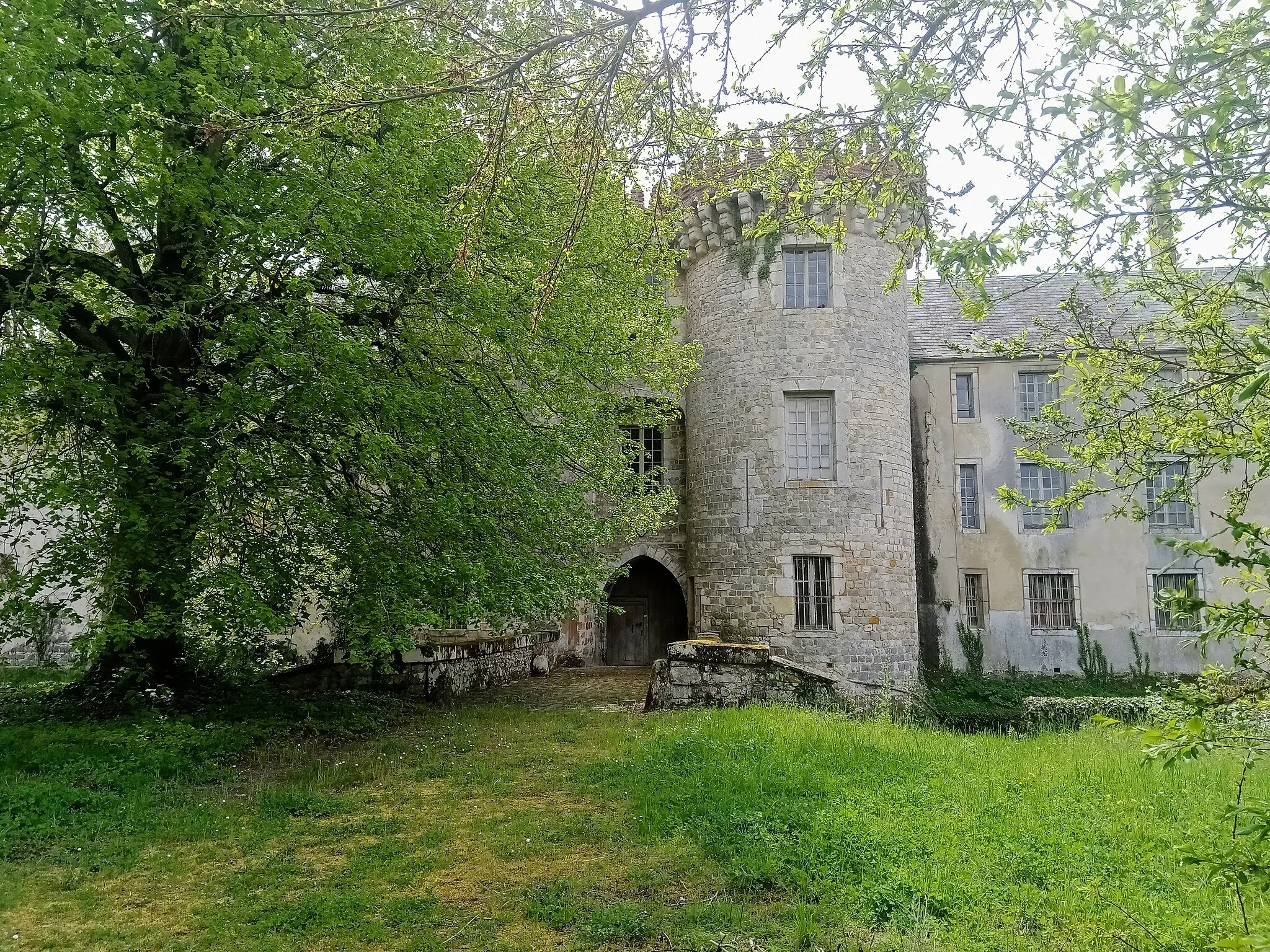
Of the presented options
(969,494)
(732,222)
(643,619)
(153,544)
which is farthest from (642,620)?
(153,544)

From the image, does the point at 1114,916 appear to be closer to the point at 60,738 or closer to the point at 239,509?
the point at 239,509

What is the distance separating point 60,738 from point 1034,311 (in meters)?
20.2

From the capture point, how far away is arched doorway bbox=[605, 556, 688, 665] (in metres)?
19.1

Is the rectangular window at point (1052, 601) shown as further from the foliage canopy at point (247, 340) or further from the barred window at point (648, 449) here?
the foliage canopy at point (247, 340)

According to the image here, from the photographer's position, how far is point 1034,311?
62.5 ft

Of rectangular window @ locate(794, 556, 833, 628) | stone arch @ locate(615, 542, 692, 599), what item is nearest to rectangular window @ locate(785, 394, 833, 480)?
rectangular window @ locate(794, 556, 833, 628)

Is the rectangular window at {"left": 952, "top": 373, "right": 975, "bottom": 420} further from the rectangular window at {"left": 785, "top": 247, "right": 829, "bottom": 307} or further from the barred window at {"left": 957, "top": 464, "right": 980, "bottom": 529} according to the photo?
the rectangular window at {"left": 785, "top": 247, "right": 829, "bottom": 307}

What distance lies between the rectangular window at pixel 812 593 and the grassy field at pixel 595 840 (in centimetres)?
649

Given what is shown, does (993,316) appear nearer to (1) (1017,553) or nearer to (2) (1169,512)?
(1) (1017,553)

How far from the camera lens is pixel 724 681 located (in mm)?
10352

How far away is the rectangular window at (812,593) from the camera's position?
47.8ft

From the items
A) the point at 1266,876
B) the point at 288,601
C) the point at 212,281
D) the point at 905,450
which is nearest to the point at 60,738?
the point at 288,601

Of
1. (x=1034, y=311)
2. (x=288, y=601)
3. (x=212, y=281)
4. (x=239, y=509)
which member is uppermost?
(x=1034, y=311)

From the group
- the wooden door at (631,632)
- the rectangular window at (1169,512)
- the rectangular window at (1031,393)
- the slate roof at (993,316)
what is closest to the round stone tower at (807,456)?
the slate roof at (993,316)
